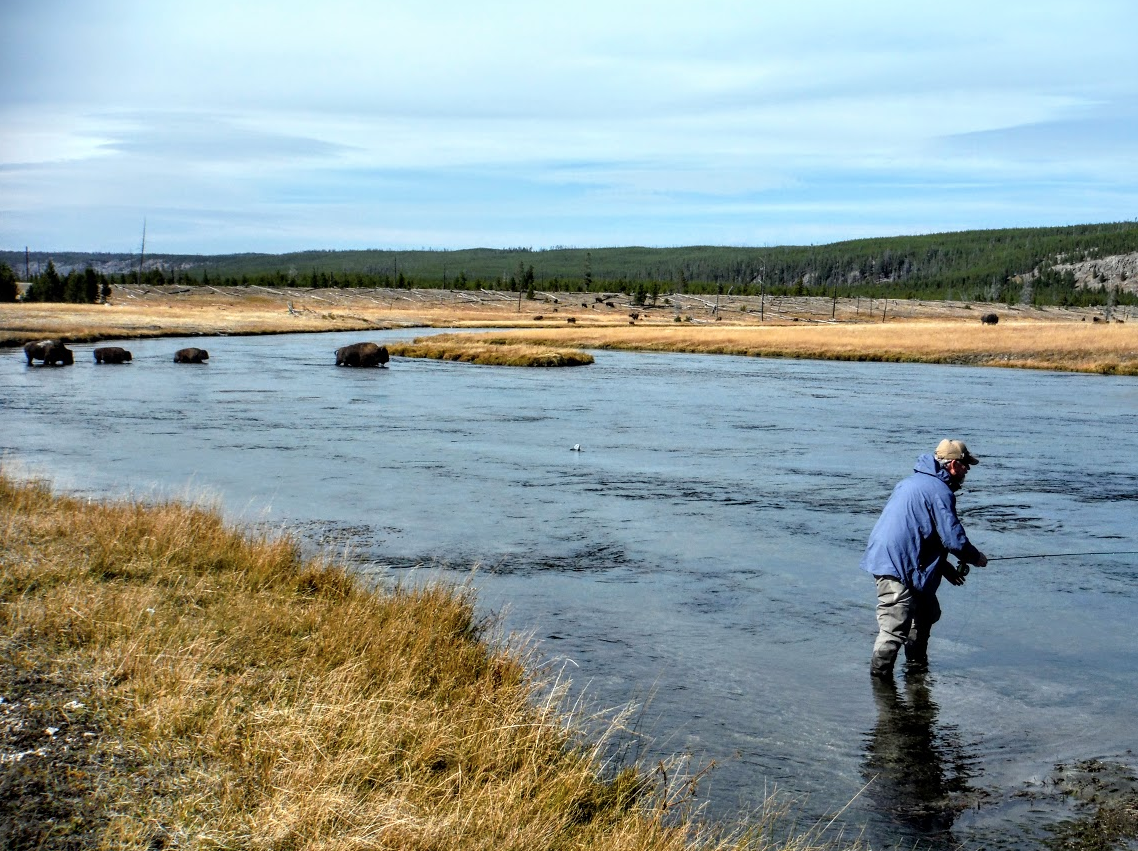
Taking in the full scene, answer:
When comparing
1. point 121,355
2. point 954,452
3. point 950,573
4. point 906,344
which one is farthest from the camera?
point 906,344

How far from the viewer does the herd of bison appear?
1671 inches

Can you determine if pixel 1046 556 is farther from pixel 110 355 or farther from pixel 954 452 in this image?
pixel 110 355

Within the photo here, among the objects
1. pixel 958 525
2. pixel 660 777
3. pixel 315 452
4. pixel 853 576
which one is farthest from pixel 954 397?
pixel 660 777

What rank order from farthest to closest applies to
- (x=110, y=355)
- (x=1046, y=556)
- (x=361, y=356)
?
(x=361, y=356) → (x=110, y=355) → (x=1046, y=556)

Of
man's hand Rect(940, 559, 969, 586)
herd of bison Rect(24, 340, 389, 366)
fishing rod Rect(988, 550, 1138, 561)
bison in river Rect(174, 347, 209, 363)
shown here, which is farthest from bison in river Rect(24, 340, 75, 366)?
man's hand Rect(940, 559, 969, 586)

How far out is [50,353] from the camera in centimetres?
4222

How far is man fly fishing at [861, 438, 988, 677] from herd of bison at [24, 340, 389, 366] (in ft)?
126

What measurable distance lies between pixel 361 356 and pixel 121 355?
30.8 feet

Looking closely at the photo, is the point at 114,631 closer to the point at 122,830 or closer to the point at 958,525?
the point at 122,830

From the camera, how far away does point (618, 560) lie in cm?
1279

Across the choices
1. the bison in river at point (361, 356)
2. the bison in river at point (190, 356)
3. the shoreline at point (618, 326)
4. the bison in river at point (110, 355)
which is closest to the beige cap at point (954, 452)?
the bison in river at point (361, 356)

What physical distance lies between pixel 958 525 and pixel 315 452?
14633 millimetres

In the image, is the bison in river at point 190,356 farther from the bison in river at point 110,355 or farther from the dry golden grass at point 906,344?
the dry golden grass at point 906,344

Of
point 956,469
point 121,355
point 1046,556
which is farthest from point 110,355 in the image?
point 956,469
